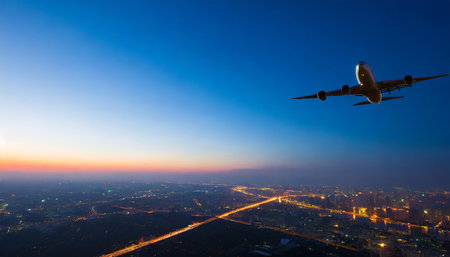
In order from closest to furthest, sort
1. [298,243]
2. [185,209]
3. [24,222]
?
[298,243], [24,222], [185,209]

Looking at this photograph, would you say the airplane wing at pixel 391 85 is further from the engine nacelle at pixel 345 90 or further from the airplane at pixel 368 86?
the engine nacelle at pixel 345 90

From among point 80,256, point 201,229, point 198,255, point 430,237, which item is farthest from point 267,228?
point 80,256

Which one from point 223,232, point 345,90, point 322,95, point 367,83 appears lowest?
point 223,232

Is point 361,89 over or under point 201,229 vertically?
over

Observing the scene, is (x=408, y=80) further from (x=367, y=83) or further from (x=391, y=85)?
(x=367, y=83)

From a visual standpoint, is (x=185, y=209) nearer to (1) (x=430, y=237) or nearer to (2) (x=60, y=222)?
(2) (x=60, y=222)

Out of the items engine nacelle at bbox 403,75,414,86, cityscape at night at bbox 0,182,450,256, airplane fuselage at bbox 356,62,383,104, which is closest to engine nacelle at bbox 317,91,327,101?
airplane fuselage at bbox 356,62,383,104

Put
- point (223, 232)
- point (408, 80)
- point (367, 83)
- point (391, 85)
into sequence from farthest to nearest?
point (223, 232) → point (391, 85) → point (367, 83) → point (408, 80)

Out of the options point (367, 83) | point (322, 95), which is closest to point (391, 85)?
point (367, 83)

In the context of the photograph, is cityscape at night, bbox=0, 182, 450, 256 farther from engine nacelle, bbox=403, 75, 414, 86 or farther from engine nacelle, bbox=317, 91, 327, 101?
engine nacelle, bbox=403, 75, 414, 86
